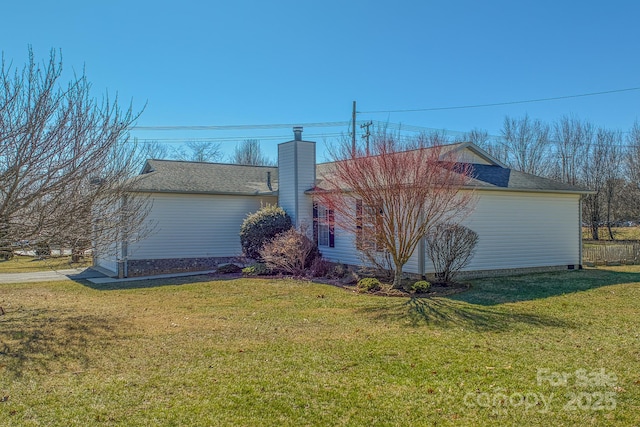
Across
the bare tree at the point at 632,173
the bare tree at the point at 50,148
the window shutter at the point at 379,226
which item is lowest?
the window shutter at the point at 379,226

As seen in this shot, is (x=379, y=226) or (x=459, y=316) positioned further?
(x=379, y=226)

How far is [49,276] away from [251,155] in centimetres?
3199

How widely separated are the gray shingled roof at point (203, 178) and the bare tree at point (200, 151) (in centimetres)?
2721

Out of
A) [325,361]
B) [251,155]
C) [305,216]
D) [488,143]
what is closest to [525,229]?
[305,216]

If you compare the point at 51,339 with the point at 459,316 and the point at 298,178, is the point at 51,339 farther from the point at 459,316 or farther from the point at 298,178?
the point at 298,178

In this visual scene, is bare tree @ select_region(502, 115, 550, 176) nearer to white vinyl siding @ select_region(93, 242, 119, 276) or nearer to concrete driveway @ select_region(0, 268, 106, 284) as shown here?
white vinyl siding @ select_region(93, 242, 119, 276)

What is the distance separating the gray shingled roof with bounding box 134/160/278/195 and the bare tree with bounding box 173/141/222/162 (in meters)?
27.2

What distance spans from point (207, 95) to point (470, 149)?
1225cm

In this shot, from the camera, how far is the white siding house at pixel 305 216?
44.1 ft

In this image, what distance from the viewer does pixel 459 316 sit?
809cm

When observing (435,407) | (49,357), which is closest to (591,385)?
(435,407)

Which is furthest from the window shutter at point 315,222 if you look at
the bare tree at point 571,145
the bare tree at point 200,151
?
the bare tree at point 200,151

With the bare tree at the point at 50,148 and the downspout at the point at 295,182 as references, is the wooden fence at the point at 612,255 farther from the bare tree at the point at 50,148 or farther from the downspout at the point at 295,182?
the bare tree at the point at 50,148

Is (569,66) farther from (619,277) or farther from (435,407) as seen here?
(435,407)
